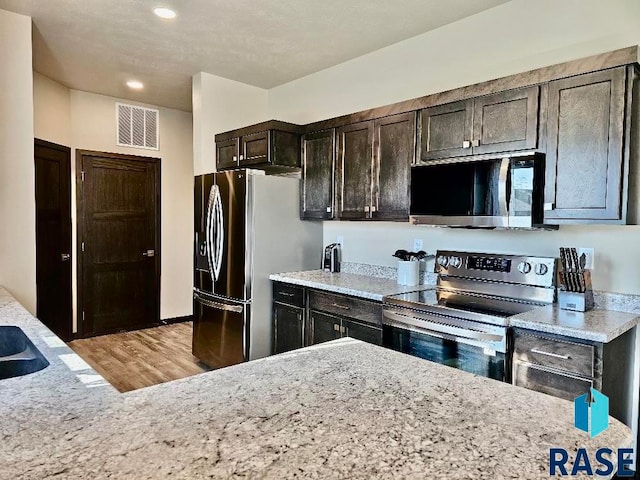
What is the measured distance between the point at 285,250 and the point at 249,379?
A: 2.61m

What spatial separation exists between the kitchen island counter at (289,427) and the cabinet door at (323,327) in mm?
1879

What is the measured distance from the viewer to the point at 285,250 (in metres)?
3.85

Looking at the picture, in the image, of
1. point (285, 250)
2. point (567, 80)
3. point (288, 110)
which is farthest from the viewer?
point (288, 110)

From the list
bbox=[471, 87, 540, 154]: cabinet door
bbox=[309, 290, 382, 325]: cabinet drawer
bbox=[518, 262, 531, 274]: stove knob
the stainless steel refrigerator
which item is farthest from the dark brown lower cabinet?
bbox=[471, 87, 540, 154]: cabinet door

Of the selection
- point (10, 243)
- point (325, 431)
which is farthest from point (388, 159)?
point (10, 243)

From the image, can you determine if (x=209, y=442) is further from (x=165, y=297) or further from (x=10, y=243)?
(x=165, y=297)

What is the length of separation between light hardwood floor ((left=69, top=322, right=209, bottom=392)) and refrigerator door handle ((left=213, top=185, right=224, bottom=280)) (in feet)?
3.34

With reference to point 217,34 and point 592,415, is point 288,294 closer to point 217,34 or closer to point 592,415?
point 217,34

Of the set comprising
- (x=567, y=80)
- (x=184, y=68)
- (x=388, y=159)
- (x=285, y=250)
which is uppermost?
(x=184, y=68)

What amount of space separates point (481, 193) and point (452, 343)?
0.90 meters

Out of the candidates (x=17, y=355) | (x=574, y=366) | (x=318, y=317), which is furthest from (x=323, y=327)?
(x=17, y=355)

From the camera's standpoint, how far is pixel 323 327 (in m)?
3.34

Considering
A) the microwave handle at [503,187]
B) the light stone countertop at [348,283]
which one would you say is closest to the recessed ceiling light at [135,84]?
the light stone countertop at [348,283]

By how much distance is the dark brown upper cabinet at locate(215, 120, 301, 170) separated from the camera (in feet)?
12.5
